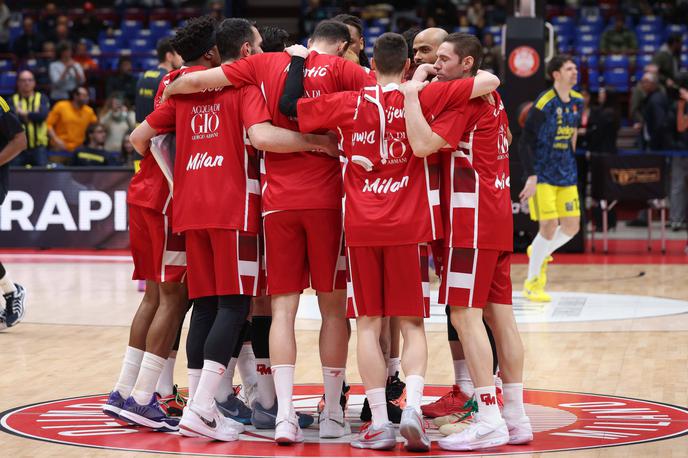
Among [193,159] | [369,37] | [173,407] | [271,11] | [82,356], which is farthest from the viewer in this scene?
[271,11]

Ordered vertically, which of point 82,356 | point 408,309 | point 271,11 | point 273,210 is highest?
point 271,11

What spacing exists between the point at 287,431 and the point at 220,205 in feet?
3.50

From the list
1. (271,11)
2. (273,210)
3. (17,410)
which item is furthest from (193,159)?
(271,11)

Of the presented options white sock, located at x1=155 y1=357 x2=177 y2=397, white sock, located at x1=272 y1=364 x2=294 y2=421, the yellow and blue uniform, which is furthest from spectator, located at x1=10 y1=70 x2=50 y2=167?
white sock, located at x1=272 y1=364 x2=294 y2=421

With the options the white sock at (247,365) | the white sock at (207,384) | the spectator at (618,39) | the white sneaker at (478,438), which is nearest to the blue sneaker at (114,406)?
the white sock at (207,384)

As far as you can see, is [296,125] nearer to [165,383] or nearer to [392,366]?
[392,366]

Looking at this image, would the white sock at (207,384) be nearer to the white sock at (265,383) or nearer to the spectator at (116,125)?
the white sock at (265,383)

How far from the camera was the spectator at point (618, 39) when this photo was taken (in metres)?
21.6

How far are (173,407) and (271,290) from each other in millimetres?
976

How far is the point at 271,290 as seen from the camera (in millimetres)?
5559

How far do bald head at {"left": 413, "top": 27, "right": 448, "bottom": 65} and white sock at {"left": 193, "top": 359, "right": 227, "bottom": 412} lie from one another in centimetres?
190

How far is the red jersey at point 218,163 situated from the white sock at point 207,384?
629mm

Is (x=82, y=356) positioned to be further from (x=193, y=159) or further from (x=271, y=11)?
(x=271, y=11)

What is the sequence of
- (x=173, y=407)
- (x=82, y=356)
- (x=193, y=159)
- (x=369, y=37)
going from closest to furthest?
(x=193, y=159), (x=173, y=407), (x=82, y=356), (x=369, y=37)
